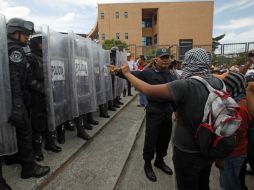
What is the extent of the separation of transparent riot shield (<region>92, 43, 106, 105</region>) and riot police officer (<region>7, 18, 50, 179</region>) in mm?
2629

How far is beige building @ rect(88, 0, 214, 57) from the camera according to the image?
150 feet

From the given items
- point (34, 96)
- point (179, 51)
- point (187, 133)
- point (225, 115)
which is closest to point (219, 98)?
point (225, 115)

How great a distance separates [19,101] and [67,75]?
5.24 feet

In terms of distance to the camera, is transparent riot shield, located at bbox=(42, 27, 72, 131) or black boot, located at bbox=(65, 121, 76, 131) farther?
black boot, located at bbox=(65, 121, 76, 131)

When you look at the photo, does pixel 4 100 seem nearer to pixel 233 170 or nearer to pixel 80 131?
pixel 80 131

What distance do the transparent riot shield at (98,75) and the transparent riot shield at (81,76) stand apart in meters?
0.56

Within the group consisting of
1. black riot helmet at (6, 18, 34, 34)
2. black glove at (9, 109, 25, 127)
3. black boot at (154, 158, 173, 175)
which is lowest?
black boot at (154, 158, 173, 175)

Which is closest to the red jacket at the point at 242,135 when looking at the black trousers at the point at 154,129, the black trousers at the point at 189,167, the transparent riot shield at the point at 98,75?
the black trousers at the point at 189,167

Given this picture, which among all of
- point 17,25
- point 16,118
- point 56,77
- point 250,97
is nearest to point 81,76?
point 56,77

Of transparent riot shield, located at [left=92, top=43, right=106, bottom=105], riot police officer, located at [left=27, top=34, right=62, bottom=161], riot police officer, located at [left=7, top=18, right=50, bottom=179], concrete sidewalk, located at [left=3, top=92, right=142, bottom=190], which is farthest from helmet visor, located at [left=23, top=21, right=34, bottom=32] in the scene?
transparent riot shield, located at [left=92, top=43, right=106, bottom=105]

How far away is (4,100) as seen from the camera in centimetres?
280

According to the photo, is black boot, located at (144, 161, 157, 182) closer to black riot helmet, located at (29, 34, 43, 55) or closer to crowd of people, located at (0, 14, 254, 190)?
crowd of people, located at (0, 14, 254, 190)

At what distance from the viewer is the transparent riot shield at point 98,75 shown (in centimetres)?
583

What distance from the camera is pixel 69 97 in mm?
4527
